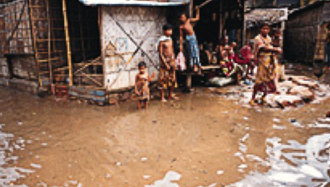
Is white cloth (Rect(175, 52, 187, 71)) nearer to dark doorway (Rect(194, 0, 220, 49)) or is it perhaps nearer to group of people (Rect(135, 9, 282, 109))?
group of people (Rect(135, 9, 282, 109))

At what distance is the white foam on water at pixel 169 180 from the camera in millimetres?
3019

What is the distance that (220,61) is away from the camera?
8141mm

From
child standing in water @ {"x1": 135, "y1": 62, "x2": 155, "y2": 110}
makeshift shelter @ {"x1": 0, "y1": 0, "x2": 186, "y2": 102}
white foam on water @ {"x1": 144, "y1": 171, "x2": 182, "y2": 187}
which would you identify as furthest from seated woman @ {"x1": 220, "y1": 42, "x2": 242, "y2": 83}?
white foam on water @ {"x1": 144, "y1": 171, "x2": 182, "y2": 187}

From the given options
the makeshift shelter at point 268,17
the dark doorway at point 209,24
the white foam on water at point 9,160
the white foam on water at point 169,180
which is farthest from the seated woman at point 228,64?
the white foam on water at point 9,160

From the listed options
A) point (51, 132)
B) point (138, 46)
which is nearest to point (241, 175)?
point (51, 132)

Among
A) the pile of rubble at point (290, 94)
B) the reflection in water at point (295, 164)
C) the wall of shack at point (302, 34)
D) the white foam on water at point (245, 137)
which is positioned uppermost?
the wall of shack at point (302, 34)

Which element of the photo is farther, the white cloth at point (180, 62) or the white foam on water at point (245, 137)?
the white cloth at point (180, 62)

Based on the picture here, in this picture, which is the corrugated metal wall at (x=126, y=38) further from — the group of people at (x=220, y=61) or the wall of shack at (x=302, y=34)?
the wall of shack at (x=302, y=34)

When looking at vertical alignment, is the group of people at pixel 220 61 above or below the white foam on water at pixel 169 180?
above

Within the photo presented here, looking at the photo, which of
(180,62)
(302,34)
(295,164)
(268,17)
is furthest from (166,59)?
(302,34)

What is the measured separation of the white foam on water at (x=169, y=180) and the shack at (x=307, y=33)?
36.3 ft

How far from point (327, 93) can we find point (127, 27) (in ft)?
20.1

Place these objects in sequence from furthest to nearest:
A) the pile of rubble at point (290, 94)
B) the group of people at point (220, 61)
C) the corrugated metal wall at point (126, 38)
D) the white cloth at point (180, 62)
→ the white cloth at point (180, 62) < the corrugated metal wall at point (126, 38) < the pile of rubble at point (290, 94) < the group of people at point (220, 61)

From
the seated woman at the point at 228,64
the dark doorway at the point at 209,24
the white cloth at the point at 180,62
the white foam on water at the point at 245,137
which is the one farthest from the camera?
the dark doorway at the point at 209,24
